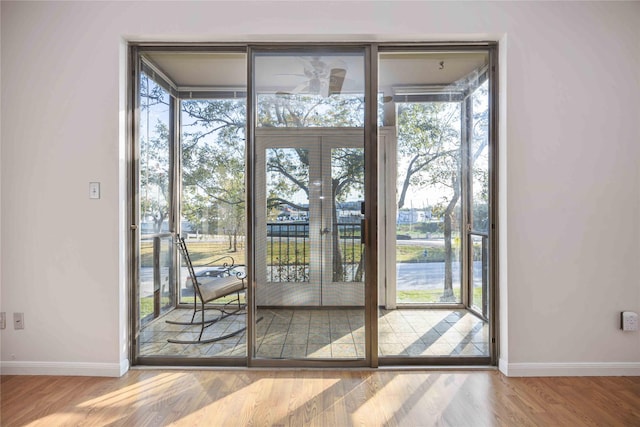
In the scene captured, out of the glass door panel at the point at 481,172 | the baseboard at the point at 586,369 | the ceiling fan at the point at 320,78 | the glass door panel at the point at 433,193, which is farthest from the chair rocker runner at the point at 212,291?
the baseboard at the point at 586,369

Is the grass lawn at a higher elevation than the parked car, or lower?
lower

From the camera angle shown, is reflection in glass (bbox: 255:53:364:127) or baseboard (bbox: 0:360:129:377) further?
reflection in glass (bbox: 255:53:364:127)

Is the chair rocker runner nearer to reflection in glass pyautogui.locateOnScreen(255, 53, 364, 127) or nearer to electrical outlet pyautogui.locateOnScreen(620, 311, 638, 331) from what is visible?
reflection in glass pyautogui.locateOnScreen(255, 53, 364, 127)

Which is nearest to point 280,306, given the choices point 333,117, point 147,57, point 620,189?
point 333,117

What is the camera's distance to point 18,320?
276 cm

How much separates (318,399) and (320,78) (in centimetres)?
229

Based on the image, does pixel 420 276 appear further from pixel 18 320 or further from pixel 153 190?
pixel 18 320

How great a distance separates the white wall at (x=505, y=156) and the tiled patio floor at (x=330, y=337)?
28cm

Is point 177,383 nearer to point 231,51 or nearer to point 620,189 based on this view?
point 231,51

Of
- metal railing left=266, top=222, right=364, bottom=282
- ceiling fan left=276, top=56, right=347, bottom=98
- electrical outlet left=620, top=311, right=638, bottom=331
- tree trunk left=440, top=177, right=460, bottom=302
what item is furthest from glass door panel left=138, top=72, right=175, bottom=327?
electrical outlet left=620, top=311, right=638, bottom=331

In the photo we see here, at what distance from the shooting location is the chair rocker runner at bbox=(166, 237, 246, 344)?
9.66ft

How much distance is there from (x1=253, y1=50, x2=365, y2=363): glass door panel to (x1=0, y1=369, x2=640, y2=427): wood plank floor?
0.30 metres

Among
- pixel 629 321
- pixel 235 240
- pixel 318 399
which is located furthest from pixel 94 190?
pixel 629 321

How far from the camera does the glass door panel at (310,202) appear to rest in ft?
9.43
